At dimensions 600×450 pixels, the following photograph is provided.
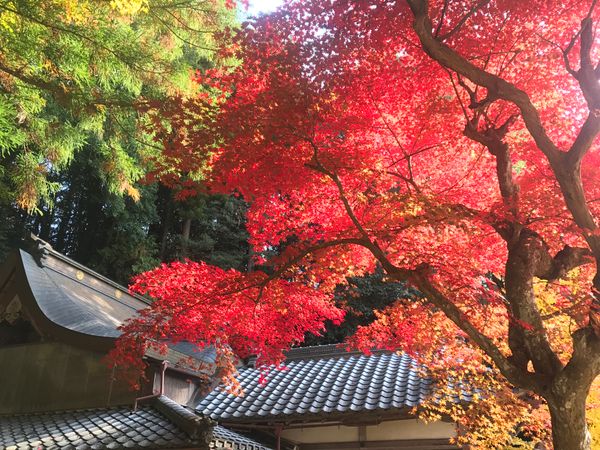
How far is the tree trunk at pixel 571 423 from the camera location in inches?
147

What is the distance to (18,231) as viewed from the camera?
2041cm

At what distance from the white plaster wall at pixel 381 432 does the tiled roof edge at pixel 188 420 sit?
2197mm

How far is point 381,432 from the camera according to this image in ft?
25.2

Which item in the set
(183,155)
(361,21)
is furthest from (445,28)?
(183,155)

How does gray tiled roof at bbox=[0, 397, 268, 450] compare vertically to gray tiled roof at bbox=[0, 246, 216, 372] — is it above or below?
below

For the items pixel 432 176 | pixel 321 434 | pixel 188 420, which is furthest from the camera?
pixel 321 434

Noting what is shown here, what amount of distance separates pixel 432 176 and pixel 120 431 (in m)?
5.91

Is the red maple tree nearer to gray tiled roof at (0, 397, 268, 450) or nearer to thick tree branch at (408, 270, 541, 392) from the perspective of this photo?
thick tree branch at (408, 270, 541, 392)

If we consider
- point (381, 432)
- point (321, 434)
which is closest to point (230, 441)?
point (321, 434)

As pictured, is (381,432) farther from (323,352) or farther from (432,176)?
(432,176)

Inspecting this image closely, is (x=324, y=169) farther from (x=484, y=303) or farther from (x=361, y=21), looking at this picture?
(x=484, y=303)

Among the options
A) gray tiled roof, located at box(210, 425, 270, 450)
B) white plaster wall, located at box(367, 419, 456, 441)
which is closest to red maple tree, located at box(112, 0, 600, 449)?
white plaster wall, located at box(367, 419, 456, 441)

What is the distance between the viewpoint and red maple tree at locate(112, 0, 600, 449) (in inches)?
164

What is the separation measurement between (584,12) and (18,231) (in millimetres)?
22122
